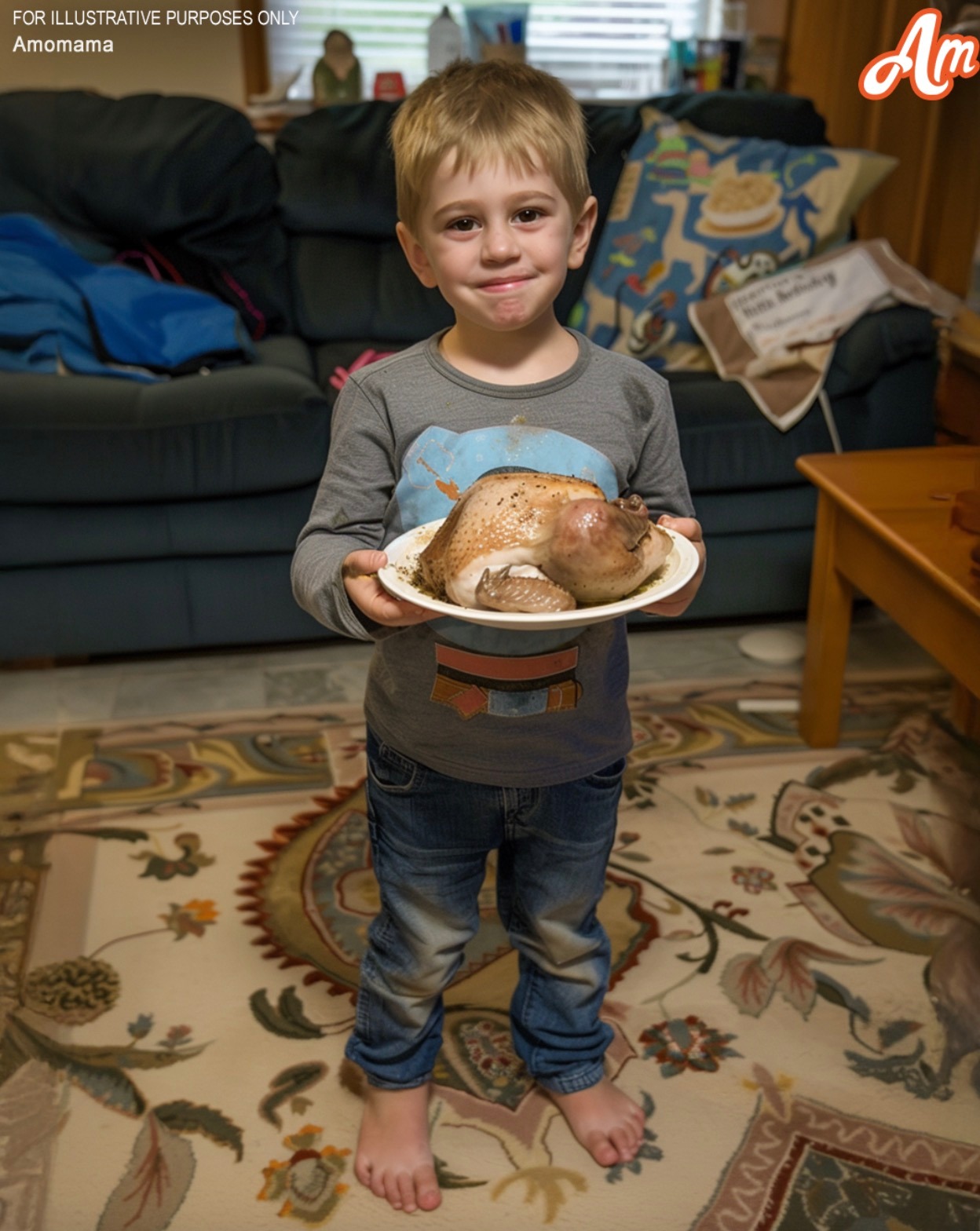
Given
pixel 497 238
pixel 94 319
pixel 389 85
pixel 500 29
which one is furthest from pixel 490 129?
pixel 500 29

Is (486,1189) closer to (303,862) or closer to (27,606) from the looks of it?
(303,862)

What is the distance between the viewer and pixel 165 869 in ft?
5.73

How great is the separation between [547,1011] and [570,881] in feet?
0.63

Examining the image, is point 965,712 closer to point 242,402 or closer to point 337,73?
point 242,402

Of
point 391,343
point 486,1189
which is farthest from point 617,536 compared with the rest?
point 391,343

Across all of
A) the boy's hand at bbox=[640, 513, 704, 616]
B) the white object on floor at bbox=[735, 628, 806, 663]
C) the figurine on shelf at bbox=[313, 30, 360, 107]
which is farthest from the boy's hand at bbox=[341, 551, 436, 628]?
the figurine on shelf at bbox=[313, 30, 360, 107]

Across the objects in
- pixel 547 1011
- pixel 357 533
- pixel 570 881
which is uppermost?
pixel 357 533

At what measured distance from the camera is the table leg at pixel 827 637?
2.03m

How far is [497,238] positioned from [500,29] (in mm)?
2750

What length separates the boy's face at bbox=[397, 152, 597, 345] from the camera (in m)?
0.97

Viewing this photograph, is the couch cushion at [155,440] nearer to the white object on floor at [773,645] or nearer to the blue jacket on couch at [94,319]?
the blue jacket on couch at [94,319]

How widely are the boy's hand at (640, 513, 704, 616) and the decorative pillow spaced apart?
1636mm

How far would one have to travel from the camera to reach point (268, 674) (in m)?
2.36

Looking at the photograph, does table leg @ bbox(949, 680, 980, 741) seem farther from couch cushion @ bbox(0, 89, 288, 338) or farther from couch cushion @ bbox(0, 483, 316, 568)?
couch cushion @ bbox(0, 89, 288, 338)
